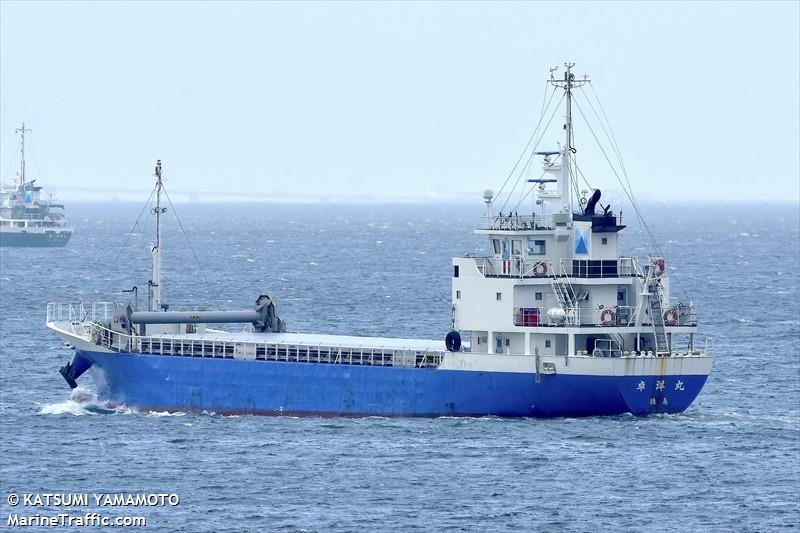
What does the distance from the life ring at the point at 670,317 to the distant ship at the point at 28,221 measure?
13623 centimetres

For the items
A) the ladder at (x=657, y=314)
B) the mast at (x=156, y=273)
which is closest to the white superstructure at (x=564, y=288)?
the ladder at (x=657, y=314)

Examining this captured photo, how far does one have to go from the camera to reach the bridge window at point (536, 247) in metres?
57.7

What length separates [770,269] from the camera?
142875mm

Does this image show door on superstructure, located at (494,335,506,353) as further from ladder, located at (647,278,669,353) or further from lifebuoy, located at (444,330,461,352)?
ladder, located at (647,278,669,353)

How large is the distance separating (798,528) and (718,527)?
6.62 ft

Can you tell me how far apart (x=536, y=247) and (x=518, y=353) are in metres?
3.58

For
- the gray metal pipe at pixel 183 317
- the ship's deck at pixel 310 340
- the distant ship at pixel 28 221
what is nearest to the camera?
the ship's deck at pixel 310 340

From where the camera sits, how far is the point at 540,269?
57062mm

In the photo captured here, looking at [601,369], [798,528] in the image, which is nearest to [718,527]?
[798,528]

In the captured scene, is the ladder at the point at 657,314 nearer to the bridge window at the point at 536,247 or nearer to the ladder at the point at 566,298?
the ladder at the point at 566,298

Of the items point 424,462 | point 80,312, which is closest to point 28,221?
point 80,312

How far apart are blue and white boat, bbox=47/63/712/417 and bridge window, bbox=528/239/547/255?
3cm

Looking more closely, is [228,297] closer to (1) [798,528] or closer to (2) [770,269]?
(2) [770,269]

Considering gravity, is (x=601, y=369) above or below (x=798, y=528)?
above
